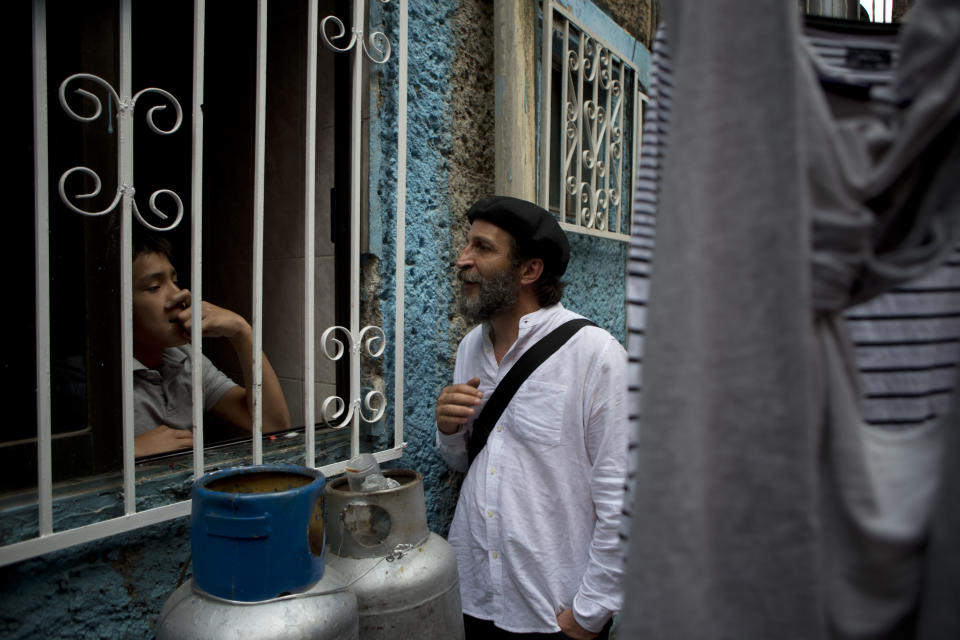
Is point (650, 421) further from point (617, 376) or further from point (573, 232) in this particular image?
point (573, 232)

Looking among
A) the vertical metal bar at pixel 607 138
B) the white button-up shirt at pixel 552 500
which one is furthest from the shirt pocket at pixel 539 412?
the vertical metal bar at pixel 607 138

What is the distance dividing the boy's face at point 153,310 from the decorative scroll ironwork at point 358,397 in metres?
0.48

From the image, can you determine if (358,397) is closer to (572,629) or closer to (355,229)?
(355,229)

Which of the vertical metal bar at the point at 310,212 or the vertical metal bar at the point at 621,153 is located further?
the vertical metal bar at the point at 621,153

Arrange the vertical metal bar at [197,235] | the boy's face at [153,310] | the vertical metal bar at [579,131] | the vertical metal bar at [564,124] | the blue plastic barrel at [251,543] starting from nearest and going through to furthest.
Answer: the blue plastic barrel at [251,543]
the vertical metal bar at [197,235]
the boy's face at [153,310]
the vertical metal bar at [564,124]
the vertical metal bar at [579,131]

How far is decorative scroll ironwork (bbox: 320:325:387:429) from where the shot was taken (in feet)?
7.02

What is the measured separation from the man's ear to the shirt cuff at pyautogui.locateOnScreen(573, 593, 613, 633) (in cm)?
109

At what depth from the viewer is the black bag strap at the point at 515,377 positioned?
2.15m

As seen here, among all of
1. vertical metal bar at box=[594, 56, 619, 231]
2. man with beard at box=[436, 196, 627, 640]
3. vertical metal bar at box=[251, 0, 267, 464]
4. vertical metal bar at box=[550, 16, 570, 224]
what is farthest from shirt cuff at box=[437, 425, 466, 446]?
vertical metal bar at box=[594, 56, 619, 231]

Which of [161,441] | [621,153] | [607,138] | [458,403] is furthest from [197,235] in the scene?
[621,153]

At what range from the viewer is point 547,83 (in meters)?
2.99

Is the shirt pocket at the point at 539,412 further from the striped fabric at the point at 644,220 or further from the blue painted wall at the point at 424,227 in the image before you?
the striped fabric at the point at 644,220

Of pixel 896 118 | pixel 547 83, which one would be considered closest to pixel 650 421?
pixel 896 118

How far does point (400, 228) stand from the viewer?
2.29 m
